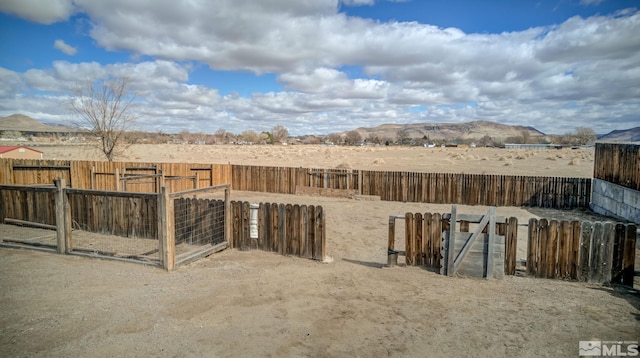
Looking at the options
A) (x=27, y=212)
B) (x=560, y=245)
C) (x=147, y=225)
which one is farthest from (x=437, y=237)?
(x=27, y=212)

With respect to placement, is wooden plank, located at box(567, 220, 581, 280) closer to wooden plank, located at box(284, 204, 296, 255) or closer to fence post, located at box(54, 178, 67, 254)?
wooden plank, located at box(284, 204, 296, 255)

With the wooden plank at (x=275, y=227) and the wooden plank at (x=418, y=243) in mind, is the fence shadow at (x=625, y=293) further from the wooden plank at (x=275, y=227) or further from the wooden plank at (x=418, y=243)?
the wooden plank at (x=275, y=227)

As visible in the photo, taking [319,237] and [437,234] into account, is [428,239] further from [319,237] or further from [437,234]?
[319,237]

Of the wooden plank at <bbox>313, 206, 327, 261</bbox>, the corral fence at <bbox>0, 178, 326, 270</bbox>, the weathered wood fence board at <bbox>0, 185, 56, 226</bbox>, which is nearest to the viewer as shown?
the corral fence at <bbox>0, 178, 326, 270</bbox>

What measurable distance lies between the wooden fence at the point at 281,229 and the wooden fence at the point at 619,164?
462 inches

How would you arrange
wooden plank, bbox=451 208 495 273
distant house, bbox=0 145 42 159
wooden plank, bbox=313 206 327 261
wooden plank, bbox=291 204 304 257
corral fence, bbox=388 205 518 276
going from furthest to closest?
distant house, bbox=0 145 42 159
wooden plank, bbox=291 204 304 257
wooden plank, bbox=313 206 327 261
corral fence, bbox=388 205 518 276
wooden plank, bbox=451 208 495 273

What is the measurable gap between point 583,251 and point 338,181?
50.3 feet

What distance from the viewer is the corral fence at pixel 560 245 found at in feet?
23.2

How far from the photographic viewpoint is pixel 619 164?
14.5m

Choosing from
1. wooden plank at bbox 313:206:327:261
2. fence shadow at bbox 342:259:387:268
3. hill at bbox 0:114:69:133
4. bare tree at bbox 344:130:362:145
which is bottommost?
fence shadow at bbox 342:259:387:268

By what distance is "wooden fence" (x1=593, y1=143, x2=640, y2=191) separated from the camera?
43.4 ft

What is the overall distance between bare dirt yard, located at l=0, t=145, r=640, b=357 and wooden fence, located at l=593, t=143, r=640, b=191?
8708 mm

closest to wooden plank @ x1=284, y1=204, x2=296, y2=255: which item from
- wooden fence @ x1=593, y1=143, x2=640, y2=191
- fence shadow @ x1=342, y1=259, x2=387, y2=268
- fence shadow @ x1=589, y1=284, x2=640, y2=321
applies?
fence shadow @ x1=342, y1=259, x2=387, y2=268

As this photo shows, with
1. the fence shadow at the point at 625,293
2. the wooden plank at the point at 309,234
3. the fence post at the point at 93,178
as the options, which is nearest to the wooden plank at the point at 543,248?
the fence shadow at the point at 625,293
